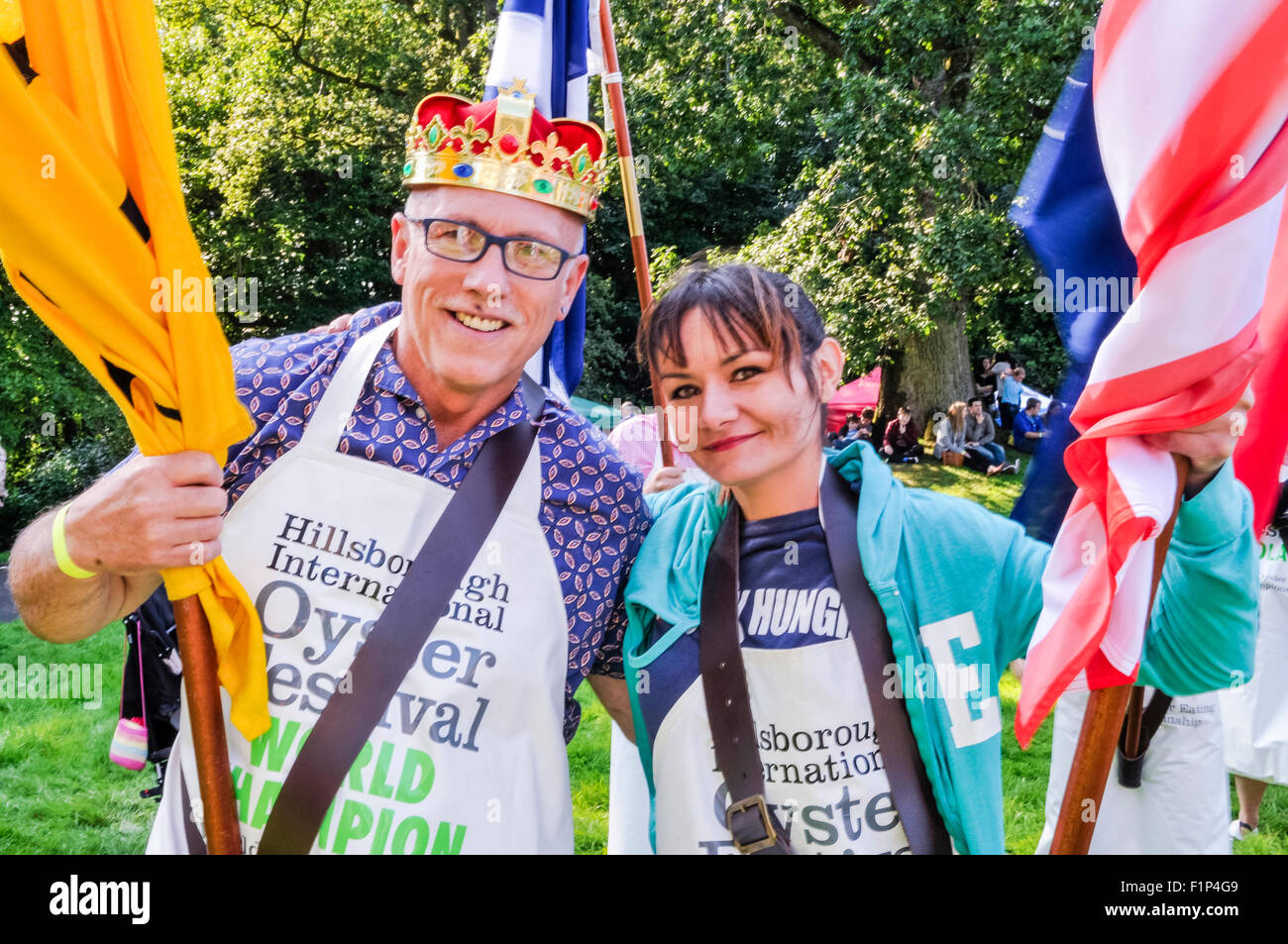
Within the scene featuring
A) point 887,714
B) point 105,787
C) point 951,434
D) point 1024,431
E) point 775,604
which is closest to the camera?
point 887,714

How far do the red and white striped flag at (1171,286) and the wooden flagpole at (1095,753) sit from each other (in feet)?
0.10

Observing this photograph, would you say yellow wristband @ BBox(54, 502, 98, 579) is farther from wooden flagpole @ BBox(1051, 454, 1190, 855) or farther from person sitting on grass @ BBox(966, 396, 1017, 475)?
person sitting on grass @ BBox(966, 396, 1017, 475)

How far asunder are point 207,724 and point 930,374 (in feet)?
42.5

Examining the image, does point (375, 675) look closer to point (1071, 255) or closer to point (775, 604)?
point (775, 604)

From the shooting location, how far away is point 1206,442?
5.93ft

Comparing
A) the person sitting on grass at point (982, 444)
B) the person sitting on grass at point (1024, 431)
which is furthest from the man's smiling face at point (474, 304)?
the person sitting on grass at point (1024, 431)

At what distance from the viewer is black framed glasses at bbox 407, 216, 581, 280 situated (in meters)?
2.15

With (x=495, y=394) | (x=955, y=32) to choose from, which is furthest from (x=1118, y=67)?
(x=955, y=32)

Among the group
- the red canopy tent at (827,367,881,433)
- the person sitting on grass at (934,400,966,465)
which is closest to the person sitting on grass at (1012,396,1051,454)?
the red canopy tent at (827,367,881,433)

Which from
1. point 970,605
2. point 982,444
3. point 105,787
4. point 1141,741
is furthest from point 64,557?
point 982,444

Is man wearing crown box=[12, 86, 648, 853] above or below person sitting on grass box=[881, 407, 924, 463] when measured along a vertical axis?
below

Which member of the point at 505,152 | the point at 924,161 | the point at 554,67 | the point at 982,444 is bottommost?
the point at 505,152

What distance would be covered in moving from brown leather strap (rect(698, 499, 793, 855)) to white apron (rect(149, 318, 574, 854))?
0.99ft

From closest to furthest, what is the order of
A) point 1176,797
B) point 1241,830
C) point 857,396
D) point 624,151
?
point 624,151 → point 1176,797 → point 1241,830 → point 857,396
